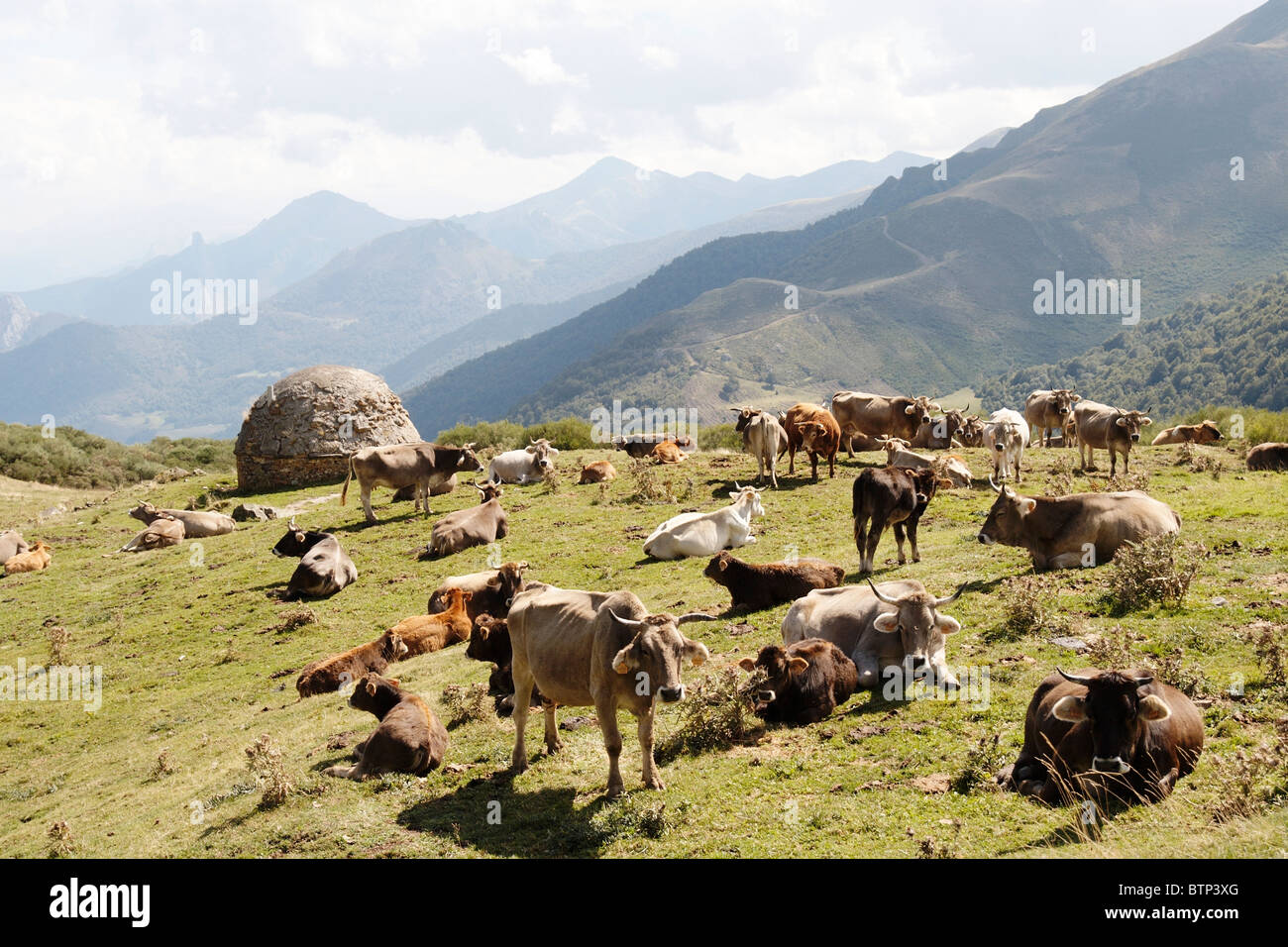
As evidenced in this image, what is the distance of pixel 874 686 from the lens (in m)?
10.6

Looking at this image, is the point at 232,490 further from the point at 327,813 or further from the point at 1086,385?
the point at 1086,385

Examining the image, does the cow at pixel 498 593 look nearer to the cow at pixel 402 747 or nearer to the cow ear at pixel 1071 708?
the cow at pixel 402 747

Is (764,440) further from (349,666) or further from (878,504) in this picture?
(349,666)

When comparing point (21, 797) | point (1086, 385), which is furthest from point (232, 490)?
point (1086, 385)

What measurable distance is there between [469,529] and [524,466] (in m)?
8.40

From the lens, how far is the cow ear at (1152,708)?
6.98 metres

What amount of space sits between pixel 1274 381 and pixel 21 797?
438 feet

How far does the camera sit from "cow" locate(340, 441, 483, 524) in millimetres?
25812

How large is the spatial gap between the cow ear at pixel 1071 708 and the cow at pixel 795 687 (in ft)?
10.5

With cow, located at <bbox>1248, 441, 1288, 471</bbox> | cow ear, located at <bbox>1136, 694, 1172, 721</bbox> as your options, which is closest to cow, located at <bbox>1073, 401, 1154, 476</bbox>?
cow, located at <bbox>1248, 441, 1288, 471</bbox>

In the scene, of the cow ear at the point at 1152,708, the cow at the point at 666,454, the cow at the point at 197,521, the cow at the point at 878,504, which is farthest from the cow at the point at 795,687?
the cow at the point at 197,521

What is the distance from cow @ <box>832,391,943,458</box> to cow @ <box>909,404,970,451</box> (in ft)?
0.77

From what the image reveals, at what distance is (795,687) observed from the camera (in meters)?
10.0
